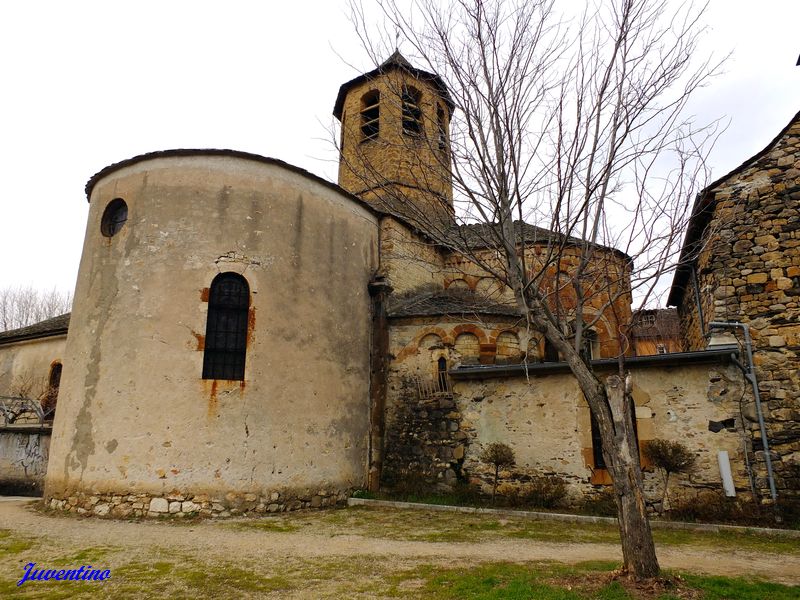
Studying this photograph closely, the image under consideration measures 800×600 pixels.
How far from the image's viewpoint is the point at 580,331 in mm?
5863

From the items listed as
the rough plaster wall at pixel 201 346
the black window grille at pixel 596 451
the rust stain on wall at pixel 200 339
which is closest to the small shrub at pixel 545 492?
the black window grille at pixel 596 451

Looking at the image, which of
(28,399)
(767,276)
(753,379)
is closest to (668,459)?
(753,379)

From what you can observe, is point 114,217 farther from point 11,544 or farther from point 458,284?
point 458,284

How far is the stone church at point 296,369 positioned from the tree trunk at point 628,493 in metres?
2.75

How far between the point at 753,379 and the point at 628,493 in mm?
5201

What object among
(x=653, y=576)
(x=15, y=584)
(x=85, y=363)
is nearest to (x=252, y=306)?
(x=85, y=363)

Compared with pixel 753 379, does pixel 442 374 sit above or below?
above

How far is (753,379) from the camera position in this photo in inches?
340

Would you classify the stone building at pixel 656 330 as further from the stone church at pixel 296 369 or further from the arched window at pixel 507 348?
the arched window at pixel 507 348

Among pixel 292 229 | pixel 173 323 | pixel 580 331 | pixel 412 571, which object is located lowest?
pixel 412 571

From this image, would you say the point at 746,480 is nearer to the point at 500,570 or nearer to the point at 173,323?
the point at 500,570

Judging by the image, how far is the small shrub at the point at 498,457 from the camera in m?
10.1

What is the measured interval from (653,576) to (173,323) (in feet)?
26.8

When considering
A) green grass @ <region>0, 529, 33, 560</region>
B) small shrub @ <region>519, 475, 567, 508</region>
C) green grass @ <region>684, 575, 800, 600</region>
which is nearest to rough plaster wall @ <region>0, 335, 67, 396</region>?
green grass @ <region>0, 529, 33, 560</region>
